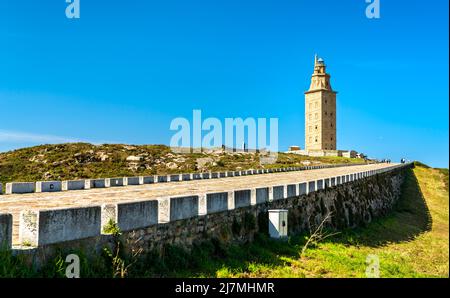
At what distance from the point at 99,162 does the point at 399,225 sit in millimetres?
33015

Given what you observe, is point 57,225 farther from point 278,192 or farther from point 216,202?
point 278,192

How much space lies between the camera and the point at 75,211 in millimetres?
6906

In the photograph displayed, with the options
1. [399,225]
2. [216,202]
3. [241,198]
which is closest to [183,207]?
[216,202]

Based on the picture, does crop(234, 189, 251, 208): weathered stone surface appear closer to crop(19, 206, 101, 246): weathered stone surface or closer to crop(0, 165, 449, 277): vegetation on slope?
crop(0, 165, 449, 277): vegetation on slope

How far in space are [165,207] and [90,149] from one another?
150 ft

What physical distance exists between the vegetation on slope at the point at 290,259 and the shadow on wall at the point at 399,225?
9cm

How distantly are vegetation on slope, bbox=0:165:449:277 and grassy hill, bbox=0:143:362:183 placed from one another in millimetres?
29791

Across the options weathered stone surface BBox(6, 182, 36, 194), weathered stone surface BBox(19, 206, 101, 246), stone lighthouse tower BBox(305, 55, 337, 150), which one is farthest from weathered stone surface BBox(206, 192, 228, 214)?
stone lighthouse tower BBox(305, 55, 337, 150)

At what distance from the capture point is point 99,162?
4853 cm

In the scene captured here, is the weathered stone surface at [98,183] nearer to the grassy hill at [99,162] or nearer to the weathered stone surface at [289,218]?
the weathered stone surface at [289,218]

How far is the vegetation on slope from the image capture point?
7.27 metres

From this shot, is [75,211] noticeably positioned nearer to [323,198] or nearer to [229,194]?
[229,194]

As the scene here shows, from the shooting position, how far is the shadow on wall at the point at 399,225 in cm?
1816
